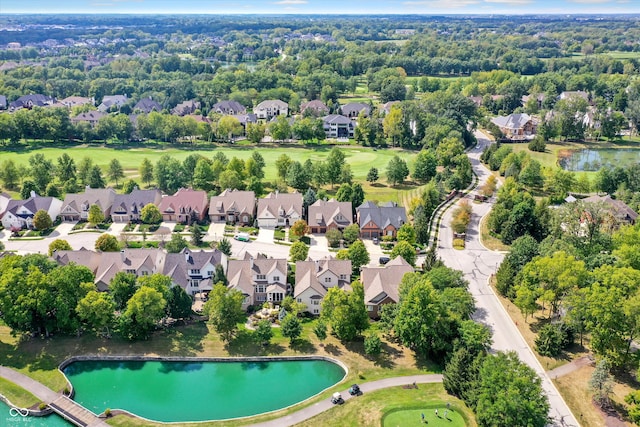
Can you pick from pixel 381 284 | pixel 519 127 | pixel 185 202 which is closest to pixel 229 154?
pixel 185 202

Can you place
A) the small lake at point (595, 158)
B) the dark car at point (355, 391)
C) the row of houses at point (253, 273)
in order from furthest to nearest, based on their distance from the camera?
the small lake at point (595, 158) < the row of houses at point (253, 273) < the dark car at point (355, 391)

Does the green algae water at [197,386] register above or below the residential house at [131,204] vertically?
below

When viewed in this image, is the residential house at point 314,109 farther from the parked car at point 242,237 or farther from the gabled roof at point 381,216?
the parked car at point 242,237

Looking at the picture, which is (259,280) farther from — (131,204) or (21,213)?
(21,213)

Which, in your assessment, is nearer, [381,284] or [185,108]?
[381,284]

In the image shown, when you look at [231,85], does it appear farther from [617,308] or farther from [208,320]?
[617,308]

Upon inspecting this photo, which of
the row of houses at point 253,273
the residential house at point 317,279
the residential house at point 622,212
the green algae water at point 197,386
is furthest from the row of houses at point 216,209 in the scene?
the green algae water at point 197,386

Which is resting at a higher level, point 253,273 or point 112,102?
point 112,102
